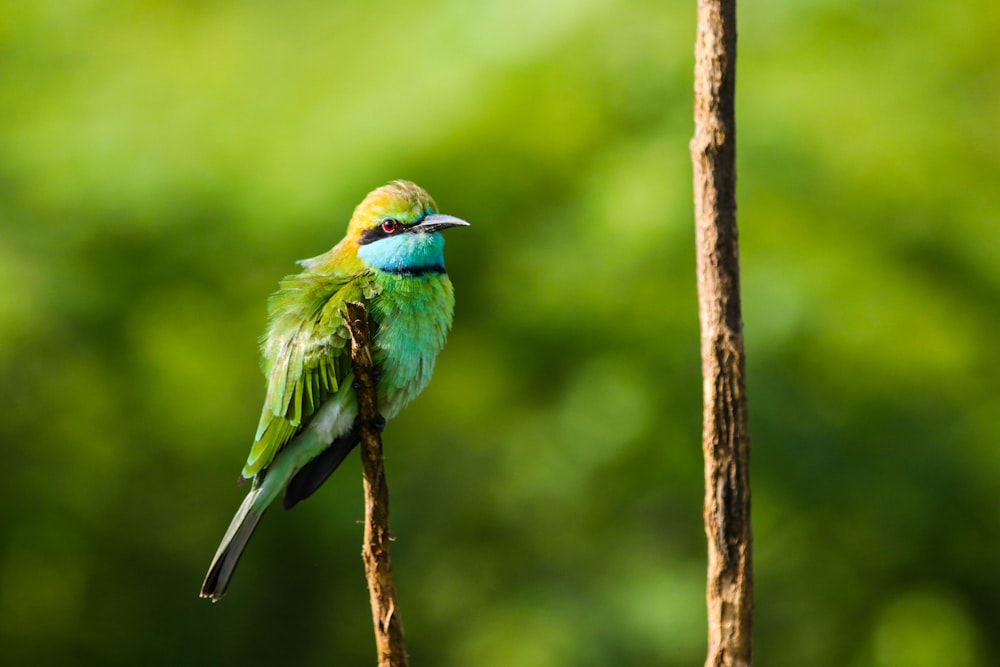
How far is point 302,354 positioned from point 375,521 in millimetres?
702

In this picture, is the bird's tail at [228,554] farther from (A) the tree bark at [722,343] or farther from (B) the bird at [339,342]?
(A) the tree bark at [722,343]

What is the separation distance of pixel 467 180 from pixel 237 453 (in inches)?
72.4

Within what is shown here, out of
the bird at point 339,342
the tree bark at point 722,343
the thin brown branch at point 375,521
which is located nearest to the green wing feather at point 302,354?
the bird at point 339,342

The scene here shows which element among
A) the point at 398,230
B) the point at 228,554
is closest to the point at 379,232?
the point at 398,230

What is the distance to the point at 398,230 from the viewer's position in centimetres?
348

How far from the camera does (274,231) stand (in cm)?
624

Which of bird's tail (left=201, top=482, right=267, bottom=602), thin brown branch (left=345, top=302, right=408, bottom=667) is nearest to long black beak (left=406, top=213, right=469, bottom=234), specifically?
thin brown branch (left=345, top=302, right=408, bottom=667)

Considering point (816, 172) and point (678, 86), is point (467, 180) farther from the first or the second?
point (816, 172)

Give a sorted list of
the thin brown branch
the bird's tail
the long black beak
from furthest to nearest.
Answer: the long black beak < the bird's tail < the thin brown branch

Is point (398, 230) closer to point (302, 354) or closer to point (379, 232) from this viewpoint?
point (379, 232)

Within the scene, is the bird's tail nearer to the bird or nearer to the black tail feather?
the bird

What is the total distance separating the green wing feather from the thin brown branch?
0.24m

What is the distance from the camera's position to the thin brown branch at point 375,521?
2734mm

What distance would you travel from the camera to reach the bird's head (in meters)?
3.47
